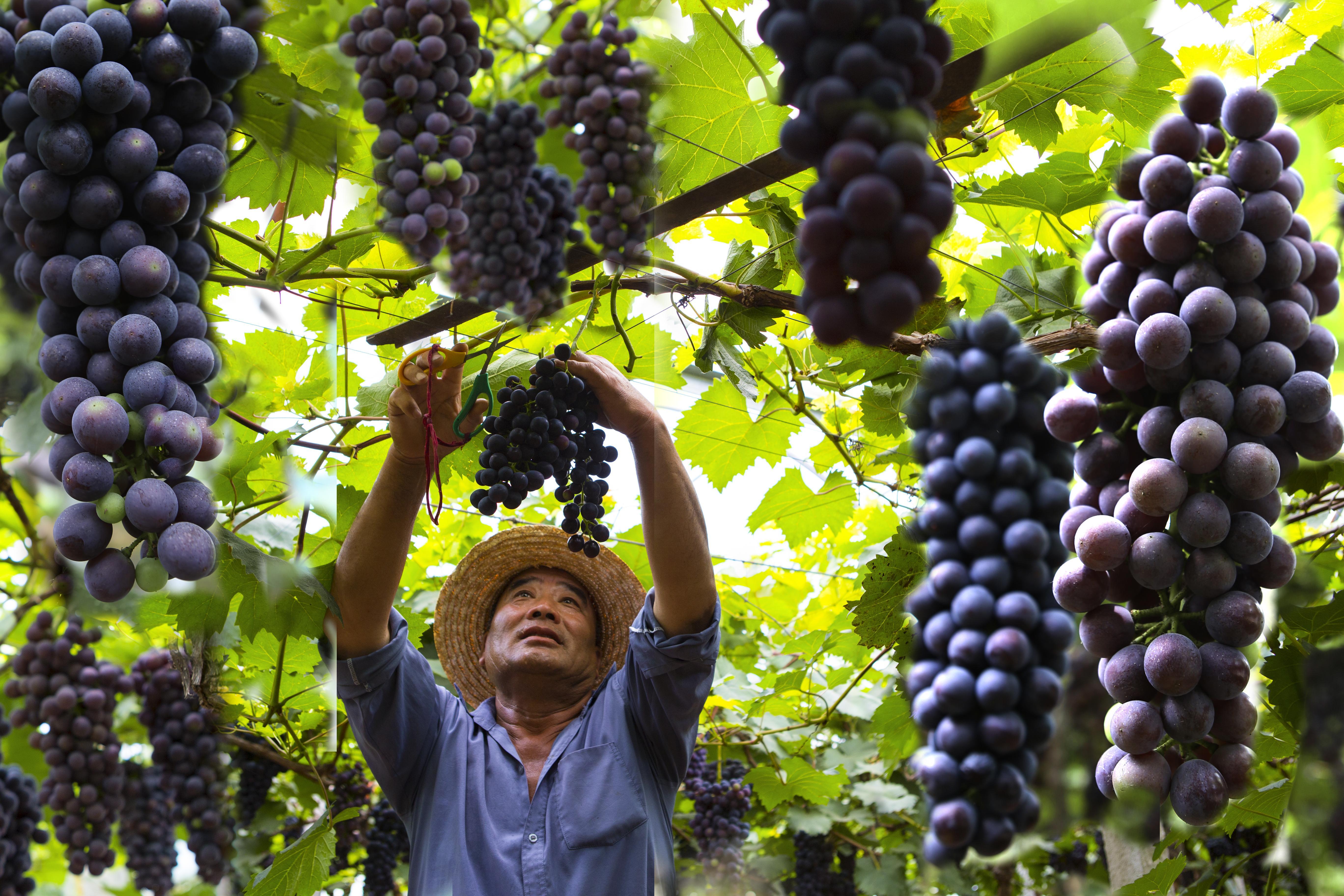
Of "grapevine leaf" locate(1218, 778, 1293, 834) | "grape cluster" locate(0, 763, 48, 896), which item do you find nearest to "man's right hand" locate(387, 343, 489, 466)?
"grapevine leaf" locate(1218, 778, 1293, 834)

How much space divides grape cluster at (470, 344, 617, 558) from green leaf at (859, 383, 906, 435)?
0.36 m

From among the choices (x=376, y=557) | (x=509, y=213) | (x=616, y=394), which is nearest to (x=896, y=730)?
(x=509, y=213)

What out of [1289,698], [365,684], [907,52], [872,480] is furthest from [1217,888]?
[365,684]

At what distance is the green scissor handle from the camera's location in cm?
111

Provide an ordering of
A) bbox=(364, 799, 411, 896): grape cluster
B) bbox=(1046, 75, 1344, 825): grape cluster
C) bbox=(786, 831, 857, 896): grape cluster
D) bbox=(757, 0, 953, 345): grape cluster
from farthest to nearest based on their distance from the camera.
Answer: bbox=(364, 799, 411, 896): grape cluster
bbox=(786, 831, 857, 896): grape cluster
bbox=(1046, 75, 1344, 825): grape cluster
bbox=(757, 0, 953, 345): grape cluster

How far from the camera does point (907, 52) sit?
558 millimetres

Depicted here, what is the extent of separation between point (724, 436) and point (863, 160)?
965 millimetres

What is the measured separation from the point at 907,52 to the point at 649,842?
1525mm

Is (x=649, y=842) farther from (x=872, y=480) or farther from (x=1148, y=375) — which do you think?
(x=1148, y=375)

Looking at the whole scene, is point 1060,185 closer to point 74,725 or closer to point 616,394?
→ point 616,394

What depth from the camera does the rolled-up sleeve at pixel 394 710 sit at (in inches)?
73.7

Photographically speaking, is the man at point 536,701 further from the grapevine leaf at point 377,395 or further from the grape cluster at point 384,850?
the grape cluster at point 384,850

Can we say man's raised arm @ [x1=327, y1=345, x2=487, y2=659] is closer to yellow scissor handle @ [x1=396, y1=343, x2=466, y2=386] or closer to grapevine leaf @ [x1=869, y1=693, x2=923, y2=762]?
yellow scissor handle @ [x1=396, y1=343, x2=466, y2=386]

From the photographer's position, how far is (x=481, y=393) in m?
1.17
